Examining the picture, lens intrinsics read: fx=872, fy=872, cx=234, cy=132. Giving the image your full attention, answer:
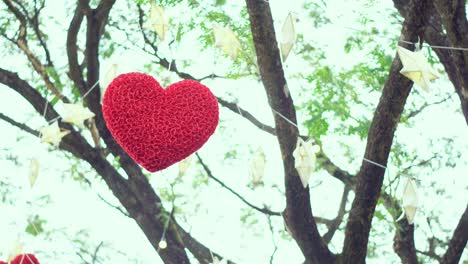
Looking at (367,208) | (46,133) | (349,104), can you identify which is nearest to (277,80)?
(367,208)

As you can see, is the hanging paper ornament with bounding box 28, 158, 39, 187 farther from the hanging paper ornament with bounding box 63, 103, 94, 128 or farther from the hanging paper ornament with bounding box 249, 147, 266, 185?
the hanging paper ornament with bounding box 249, 147, 266, 185

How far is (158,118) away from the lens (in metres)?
2.37

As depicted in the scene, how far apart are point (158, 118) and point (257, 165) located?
305 mm

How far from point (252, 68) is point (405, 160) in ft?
3.64

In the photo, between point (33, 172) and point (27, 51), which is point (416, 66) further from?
point (27, 51)

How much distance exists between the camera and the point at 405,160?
178 inches

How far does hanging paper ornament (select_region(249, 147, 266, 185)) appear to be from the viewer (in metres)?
2.42

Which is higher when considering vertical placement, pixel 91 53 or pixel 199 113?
pixel 91 53

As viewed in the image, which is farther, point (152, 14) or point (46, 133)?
point (46, 133)

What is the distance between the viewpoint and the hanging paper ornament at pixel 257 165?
2420 millimetres

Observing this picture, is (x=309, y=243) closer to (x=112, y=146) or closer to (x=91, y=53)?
(x=112, y=146)

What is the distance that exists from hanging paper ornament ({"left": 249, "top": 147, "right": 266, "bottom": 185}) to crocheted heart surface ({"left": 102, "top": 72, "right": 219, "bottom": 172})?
0.50ft

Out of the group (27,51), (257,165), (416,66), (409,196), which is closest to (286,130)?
(257,165)

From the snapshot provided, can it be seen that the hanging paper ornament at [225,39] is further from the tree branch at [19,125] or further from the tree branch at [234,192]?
the tree branch at [19,125]
